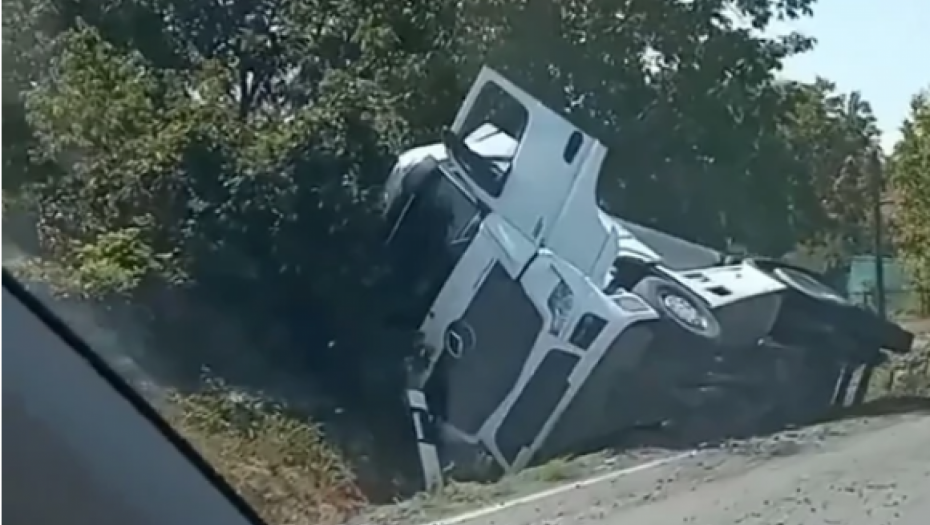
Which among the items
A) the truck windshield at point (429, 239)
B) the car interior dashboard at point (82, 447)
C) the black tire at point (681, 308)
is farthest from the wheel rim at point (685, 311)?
the car interior dashboard at point (82, 447)

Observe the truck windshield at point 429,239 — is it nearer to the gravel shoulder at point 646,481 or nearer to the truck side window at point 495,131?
the truck side window at point 495,131

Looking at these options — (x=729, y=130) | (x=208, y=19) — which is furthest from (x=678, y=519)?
(x=208, y=19)

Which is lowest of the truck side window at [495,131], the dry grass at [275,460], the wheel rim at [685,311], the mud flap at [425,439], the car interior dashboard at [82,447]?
the car interior dashboard at [82,447]

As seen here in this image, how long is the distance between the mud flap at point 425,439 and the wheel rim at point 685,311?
407 mm

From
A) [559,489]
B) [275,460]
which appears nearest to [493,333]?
[559,489]

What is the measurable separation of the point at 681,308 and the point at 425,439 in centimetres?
Result: 44

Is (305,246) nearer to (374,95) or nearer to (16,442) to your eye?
(374,95)

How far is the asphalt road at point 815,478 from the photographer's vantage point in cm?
202

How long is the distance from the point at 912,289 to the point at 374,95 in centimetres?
83

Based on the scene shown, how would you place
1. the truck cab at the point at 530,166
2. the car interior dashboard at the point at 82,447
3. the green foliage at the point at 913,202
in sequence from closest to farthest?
the green foliage at the point at 913,202
the truck cab at the point at 530,166
the car interior dashboard at the point at 82,447

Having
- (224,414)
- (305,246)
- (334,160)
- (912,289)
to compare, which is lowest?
(224,414)

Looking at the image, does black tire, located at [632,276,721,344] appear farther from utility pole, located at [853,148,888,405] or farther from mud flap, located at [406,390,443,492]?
mud flap, located at [406,390,443,492]

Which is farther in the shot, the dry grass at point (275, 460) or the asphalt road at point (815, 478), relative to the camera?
the dry grass at point (275, 460)

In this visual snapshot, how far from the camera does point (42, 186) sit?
2221 mm
